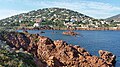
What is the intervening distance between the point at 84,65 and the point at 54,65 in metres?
7.50

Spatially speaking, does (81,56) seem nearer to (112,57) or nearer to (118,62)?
(112,57)

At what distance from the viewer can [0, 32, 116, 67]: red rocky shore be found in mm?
52812

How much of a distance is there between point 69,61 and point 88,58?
3.66 meters

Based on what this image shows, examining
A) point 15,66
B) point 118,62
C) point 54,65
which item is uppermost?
point 15,66

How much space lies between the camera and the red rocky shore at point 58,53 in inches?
2079

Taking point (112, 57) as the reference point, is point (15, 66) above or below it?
above

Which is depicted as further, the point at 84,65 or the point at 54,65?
the point at 84,65

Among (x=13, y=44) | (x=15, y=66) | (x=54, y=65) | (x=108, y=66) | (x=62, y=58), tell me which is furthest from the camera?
(x=13, y=44)

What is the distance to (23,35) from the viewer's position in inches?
2872

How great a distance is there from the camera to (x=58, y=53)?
57500 millimetres

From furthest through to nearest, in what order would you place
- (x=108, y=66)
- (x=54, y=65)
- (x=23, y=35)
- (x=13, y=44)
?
1. (x=23, y=35)
2. (x=13, y=44)
3. (x=108, y=66)
4. (x=54, y=65)

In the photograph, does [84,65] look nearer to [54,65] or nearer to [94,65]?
[94,65]

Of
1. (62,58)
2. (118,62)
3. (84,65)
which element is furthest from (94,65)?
(118,62)

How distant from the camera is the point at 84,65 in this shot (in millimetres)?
52656
